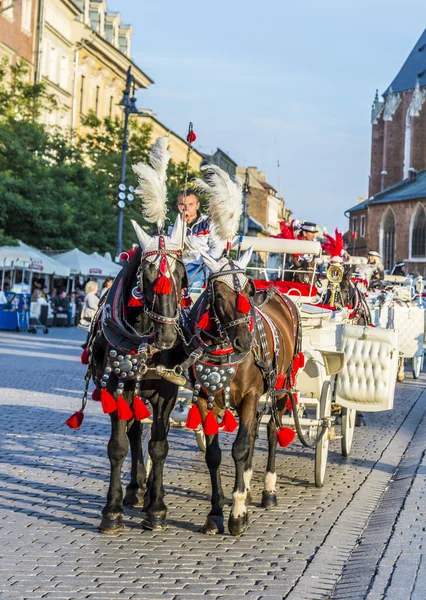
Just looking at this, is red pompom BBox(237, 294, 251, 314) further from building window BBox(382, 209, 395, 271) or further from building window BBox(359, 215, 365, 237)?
building window BBox(359, 215, 365, 237)

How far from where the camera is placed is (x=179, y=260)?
6.78 metres

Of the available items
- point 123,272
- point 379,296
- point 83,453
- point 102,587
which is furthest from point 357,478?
point 379,296

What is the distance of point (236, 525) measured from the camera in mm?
7008

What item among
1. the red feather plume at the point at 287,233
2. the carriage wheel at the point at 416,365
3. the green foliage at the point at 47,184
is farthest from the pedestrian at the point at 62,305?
the red feather plume at the point at 287,233

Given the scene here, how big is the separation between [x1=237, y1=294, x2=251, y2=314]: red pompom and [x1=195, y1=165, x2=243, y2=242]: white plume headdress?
1.65 ft

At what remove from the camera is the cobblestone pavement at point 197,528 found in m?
5.73

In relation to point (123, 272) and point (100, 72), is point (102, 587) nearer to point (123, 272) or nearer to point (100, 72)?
point (123, 272)

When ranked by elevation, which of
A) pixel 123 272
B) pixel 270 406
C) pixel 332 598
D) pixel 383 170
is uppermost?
pixel 383 170

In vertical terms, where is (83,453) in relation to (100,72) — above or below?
below

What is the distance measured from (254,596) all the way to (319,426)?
3894mm

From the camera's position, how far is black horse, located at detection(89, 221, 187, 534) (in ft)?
21.7

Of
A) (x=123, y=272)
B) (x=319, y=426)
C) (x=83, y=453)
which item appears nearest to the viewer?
(x=123, y=272)

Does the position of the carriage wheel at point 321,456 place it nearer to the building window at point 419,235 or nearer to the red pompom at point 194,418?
the red pompom at point 194,418

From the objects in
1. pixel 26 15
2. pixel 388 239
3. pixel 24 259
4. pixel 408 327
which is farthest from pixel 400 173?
pixel 408 327
